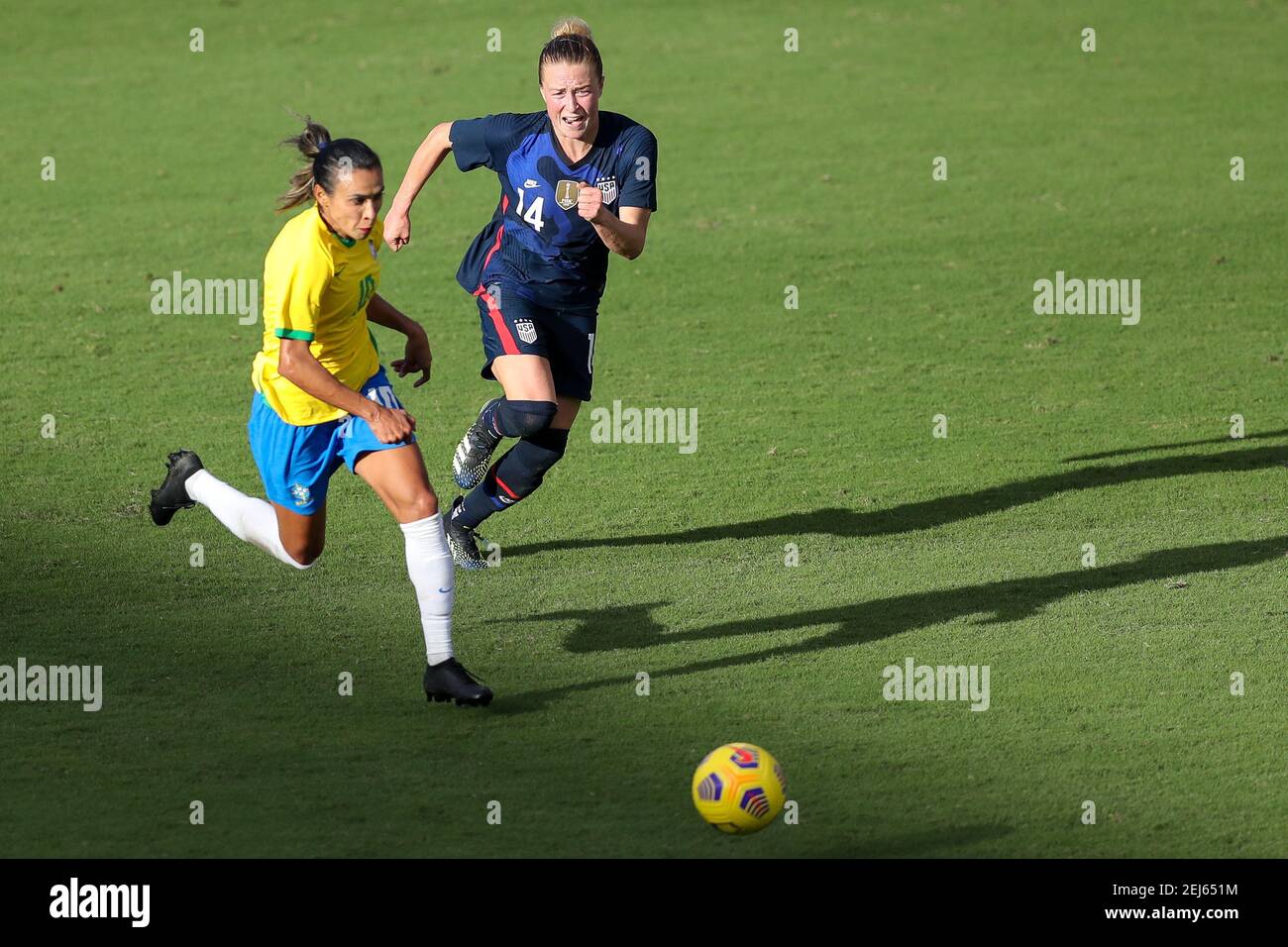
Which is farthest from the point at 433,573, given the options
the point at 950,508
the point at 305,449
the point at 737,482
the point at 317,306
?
the point at 950,508

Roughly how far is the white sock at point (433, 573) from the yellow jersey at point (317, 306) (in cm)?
55

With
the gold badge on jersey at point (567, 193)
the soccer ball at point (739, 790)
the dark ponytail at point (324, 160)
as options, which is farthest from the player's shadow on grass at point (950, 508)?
the soccer ball at point (739, 790)

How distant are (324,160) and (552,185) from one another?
157 cm

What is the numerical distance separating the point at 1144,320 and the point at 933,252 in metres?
2.19

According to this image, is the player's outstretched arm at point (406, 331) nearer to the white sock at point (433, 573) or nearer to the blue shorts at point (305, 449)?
the blue shorts at point (305, 449)

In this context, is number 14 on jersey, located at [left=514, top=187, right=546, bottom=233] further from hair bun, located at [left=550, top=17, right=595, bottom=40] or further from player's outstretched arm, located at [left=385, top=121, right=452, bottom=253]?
hair bun, located at [left=550, top=17, right=595, bottom=40]

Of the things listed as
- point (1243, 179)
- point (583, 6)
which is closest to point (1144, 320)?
point (1243, 179)

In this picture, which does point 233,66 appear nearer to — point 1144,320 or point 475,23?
point 475,23

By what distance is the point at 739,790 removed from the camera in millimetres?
5328

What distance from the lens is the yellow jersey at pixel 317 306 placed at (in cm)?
605

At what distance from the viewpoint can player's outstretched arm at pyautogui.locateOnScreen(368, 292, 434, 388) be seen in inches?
263

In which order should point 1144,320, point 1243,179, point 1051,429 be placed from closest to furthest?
point 1051,429
point 1144,320
point 1243,179

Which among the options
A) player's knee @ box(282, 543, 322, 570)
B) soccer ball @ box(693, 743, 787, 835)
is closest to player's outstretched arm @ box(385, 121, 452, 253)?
player's knee @ box(282, 543, 322, 570)

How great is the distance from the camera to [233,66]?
60.8 feet
